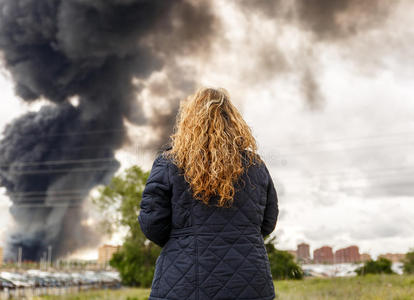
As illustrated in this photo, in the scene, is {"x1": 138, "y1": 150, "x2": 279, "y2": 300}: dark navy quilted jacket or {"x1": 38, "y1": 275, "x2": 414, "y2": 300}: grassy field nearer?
{"x1": 138, "y1": 150, "x2": 279, "y2": 300}: dark navy quilted jacket

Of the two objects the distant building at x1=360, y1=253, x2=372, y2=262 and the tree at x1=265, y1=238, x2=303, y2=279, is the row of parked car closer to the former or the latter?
the tree at x1=265, y1=238, x2=303, y2=279

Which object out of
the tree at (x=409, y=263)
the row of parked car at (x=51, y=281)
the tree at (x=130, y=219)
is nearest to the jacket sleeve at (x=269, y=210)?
the tree at (x=409, y=263)

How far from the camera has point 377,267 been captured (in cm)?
661

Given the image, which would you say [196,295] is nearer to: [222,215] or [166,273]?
[166,273]

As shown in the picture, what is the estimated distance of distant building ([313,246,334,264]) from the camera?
526 centimetres

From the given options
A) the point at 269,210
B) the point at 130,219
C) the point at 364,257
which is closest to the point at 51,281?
the point at 130,219

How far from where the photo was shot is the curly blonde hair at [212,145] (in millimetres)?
1653

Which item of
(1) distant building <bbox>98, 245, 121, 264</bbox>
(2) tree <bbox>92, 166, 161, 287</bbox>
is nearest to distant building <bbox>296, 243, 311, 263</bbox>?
(2) tree <bbox>92, 166, 161, 287</bbox>

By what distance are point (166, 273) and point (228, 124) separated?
66cm

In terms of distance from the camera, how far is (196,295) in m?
1.58

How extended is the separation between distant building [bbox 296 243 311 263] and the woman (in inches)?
135

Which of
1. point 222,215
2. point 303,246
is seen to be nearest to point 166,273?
point 222,215

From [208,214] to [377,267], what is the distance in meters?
5.85

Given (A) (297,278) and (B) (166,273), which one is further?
(A) (297,278)
